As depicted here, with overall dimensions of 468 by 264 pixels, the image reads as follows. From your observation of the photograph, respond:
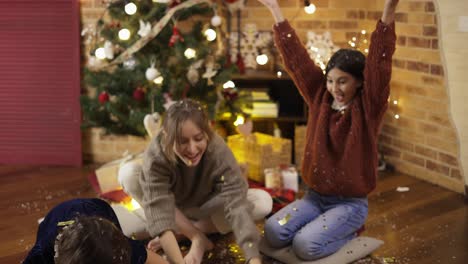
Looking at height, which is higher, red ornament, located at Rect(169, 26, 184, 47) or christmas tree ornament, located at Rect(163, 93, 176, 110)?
red ornament, located at Rect(169, 26, 184, 47)

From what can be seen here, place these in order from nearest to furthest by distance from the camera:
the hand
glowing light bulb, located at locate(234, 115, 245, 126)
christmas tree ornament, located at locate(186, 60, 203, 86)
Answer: the hand, christmas tree ornament, located at locate(186, 60, 203, 86), glowing light bulb, located at locate(234, 115, 245, 126)

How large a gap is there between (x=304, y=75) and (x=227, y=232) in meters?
0.74

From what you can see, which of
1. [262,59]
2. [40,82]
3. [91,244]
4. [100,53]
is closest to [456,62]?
[262,59]

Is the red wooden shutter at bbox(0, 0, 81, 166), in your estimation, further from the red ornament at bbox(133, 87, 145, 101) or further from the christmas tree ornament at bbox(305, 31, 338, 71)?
the christmas tree ornament at bbox(305, 31, 338, 71)

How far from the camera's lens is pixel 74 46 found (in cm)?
378

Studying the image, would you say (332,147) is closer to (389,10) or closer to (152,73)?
(389,10)

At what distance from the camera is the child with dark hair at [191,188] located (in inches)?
94.6

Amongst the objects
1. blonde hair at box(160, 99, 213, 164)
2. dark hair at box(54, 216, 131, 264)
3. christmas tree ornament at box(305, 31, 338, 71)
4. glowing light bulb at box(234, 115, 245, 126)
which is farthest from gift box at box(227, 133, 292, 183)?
dark hair at box(54, 216, 131, 264)

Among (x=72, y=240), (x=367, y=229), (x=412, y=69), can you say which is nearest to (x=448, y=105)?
(x=412, y=69)

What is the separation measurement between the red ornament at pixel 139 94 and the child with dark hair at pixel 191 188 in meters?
0.63

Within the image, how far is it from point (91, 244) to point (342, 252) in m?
1.25

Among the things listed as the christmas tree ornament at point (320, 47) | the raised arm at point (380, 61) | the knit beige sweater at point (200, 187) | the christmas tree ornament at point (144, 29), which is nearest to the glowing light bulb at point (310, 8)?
the christmas tree ornament at point (320, 47)

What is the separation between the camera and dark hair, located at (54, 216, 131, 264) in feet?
5.41

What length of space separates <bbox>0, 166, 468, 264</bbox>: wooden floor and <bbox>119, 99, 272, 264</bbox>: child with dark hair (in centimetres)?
15
